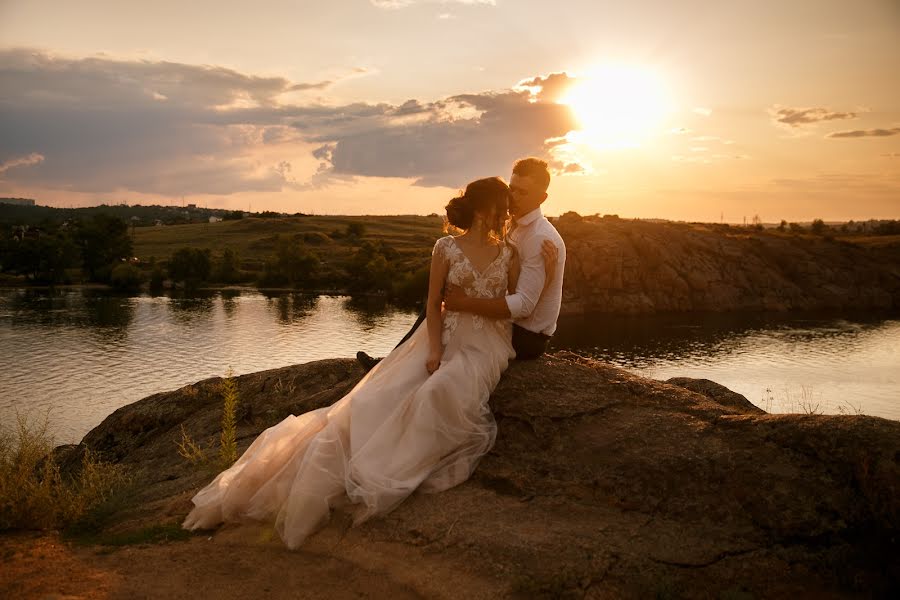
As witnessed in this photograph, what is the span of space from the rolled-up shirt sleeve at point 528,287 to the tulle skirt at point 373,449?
40 cm

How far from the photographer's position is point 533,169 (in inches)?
252

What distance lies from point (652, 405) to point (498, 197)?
2.44 metres

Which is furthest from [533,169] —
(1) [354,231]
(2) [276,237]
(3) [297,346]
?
(1) [354,231]

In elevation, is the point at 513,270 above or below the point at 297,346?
above

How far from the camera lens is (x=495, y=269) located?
20.2 ft

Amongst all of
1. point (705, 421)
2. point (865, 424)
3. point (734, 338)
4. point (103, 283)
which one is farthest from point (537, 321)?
point (103, 283)

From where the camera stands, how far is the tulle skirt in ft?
17.4

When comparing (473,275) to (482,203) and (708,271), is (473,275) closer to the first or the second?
(482,203)

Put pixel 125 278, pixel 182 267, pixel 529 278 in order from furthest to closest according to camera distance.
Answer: pixel 182 267 → pixel 125 278 → pixel 529 278

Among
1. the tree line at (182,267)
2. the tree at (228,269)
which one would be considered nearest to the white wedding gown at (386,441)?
the tree line at (182,267)

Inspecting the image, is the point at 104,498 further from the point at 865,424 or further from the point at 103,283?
the point at 103,283

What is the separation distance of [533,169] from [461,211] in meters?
0.90

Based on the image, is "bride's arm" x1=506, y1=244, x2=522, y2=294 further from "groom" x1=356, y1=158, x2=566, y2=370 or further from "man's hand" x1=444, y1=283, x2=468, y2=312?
"man's hand" x1=444, y1=283, x2=468, y2=312

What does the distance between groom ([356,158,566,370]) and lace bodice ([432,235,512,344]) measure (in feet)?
0.27
